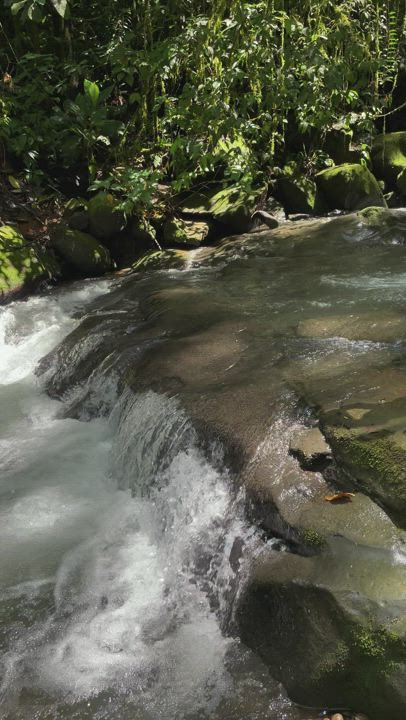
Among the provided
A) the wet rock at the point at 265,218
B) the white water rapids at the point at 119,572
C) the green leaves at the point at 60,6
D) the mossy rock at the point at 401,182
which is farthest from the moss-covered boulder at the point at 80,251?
the mossy rock at the point at 401,182

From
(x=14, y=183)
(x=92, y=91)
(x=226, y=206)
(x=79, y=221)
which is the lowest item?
(x=226, y=206)

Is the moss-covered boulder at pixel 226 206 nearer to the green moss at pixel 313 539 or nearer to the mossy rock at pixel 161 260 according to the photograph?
the mossy rock at pixel 161 260

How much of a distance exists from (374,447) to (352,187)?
6159mm

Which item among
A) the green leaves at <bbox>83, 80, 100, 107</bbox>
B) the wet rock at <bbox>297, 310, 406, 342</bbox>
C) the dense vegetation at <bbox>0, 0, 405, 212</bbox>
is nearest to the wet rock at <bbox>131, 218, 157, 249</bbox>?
the dense vegetation at <bbox>0, 0, 405, 212</bbox>

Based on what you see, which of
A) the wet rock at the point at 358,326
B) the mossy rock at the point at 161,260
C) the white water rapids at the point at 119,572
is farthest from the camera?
the mossy rock at the point at 161,260

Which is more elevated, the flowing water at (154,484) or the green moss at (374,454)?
the green moss at (374,454)

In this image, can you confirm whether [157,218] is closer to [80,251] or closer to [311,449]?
[80,251]

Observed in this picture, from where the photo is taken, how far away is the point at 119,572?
2.93 meters

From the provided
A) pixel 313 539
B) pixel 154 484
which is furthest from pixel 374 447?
pixel 154 484

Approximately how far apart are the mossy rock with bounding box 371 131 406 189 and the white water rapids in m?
6.15

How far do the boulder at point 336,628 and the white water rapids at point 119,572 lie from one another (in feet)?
0.44

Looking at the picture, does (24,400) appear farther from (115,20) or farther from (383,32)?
(383,32)

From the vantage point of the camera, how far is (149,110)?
8172 millimetres

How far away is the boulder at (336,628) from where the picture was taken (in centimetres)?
200
